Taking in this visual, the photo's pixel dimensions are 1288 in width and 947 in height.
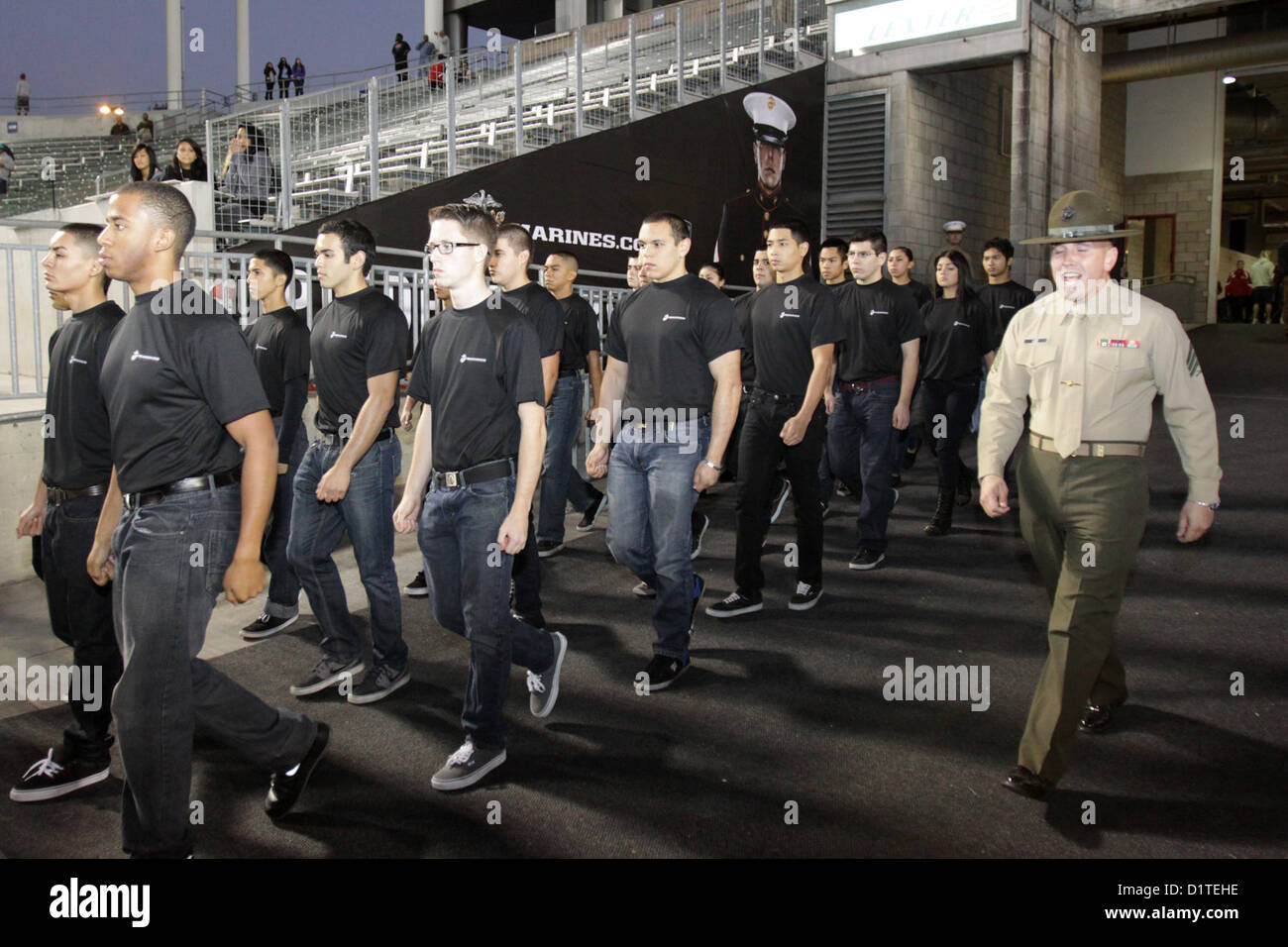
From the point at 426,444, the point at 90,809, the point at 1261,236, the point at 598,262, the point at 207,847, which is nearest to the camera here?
the point at 207,847

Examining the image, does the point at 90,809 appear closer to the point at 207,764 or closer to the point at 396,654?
the point at 207,764

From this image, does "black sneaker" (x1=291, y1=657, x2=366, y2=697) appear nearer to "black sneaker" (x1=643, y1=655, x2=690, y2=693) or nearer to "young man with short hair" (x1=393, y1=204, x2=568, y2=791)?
"young man with short hair" (x1=393, y1=204, x2=568, y2=791)

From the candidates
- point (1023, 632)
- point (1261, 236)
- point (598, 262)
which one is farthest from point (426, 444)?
point (1261, 236)

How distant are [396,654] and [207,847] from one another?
139cm

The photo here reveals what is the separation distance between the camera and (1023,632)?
493 cm

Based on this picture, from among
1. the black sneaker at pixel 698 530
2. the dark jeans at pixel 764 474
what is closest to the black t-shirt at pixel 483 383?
the dark jeans at pixel 764 474

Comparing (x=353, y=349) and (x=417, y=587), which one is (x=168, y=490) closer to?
(x=353, y=349)

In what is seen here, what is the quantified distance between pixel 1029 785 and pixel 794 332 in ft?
8.79

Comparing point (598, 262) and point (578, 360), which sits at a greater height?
point (598, 262)

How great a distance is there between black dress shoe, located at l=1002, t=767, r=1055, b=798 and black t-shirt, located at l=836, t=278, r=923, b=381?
3.54m

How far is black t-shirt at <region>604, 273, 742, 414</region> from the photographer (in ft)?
13.9

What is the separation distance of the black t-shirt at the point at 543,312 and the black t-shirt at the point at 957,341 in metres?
2.96

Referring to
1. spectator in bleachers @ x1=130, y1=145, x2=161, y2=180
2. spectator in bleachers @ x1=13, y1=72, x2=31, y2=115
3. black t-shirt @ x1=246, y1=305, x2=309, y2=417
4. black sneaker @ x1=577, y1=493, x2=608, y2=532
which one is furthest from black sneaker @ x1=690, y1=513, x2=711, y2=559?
spectator in bleachers @ x1=13, y1=72, x2=31, y2=115
